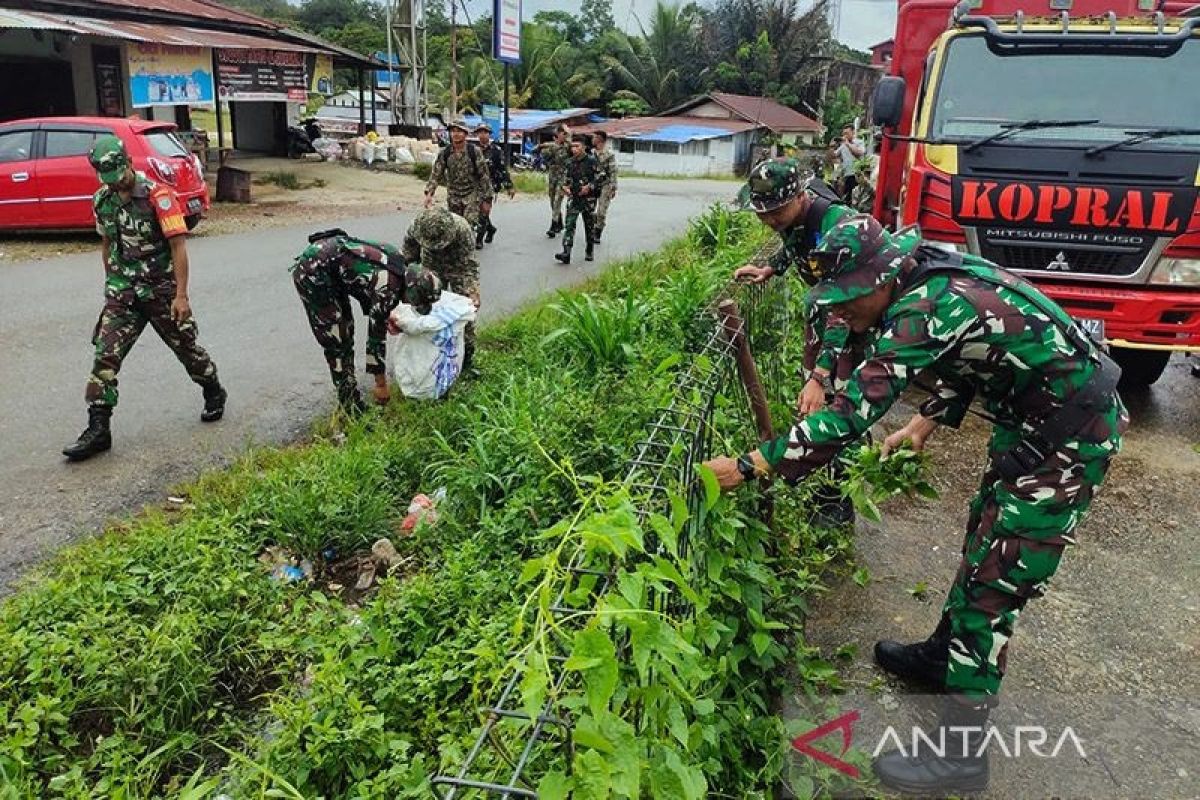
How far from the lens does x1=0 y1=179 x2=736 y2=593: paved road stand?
4293 millimetres

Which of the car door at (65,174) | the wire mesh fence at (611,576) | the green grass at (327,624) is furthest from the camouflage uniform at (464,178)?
the wire mesh fence at (611,576)

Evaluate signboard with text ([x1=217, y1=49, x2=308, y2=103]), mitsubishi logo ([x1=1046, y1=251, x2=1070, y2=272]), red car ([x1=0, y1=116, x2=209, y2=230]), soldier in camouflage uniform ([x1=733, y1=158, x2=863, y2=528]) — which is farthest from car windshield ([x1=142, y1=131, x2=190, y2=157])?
mitsubishi logo ([x1=1046, y1=251, x2=1070, y2=272])

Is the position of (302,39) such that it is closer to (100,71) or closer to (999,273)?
(100,71)

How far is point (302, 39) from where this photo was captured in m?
20.8

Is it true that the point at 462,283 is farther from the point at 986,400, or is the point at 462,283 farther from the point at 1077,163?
the point at 986,400

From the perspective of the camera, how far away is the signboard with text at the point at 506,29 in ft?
67.5

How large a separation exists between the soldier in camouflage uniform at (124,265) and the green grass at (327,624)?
80 cm

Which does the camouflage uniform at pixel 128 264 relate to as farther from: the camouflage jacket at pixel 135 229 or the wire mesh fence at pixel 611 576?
the wire mesh fence at pixel 611 576

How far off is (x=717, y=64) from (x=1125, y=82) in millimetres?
42398

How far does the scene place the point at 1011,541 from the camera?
99.3 inches

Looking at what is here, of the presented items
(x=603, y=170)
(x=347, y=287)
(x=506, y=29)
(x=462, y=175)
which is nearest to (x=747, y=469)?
(x=347, y=287)

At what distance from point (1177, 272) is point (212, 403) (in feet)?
18.8

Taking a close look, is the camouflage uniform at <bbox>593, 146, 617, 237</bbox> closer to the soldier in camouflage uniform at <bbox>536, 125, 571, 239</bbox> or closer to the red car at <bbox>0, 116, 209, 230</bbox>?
the soldier in camouflage uniform at <bbox>536, 125, 571, 239</bbox>

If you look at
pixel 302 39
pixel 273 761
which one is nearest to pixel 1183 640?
pixel 273 761
